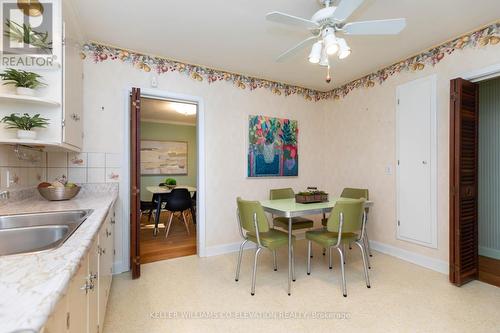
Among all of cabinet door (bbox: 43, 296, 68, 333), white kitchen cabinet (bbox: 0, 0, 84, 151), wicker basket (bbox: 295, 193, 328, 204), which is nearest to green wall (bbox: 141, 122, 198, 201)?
wicker basket (bbox: 295, 193, 328, 204)

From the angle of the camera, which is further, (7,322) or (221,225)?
(221,225)

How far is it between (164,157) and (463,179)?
18.2ft

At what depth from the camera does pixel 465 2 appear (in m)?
1.94

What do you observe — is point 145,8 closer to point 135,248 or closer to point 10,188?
point 10,188

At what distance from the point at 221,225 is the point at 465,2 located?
3.18m

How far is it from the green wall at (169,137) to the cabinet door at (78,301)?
500cm

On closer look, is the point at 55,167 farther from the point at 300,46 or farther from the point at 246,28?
the point at 300,46

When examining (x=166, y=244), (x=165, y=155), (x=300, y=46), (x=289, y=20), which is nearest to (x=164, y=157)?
(x=165, y=155)

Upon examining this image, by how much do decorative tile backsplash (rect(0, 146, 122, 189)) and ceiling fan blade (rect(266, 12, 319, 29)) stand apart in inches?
77.9

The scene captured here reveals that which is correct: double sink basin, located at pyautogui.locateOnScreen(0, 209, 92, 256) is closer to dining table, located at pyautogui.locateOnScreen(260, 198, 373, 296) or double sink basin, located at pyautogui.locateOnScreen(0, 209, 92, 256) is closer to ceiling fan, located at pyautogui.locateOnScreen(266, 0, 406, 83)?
dining table, located at pyautogui.locateOnScreen(260, 198, 373, 296)

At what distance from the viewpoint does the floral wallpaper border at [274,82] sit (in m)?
2.37

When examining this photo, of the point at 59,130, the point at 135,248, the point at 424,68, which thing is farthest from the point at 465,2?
the point at 135,248

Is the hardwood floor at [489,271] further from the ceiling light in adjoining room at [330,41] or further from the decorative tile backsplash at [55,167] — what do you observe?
the decorative tile backsplash at [55,167]

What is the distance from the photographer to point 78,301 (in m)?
0.90
